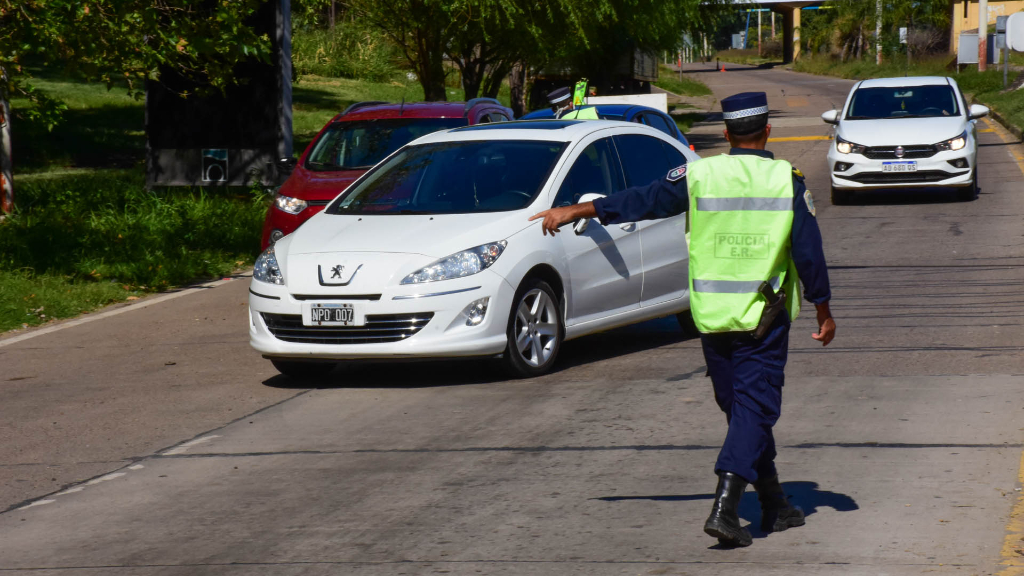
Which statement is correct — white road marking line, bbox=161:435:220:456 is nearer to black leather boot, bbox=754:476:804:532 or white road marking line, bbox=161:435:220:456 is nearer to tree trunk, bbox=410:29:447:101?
black leather boot, bbox=754:476:804:532

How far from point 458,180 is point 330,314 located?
1494 millimetres

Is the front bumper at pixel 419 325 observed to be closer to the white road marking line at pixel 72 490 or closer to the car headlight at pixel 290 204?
the white road marking line at pixel 72 490

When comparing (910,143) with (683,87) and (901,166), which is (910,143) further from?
(683,87)

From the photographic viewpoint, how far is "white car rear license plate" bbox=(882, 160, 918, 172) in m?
17.3

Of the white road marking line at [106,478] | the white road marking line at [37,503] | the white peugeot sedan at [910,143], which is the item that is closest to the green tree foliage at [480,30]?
the white peugeot sedan at [910,143]

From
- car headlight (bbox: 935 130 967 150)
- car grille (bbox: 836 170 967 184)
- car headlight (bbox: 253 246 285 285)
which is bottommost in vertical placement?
car grille (bbox: 836 170 967 184)

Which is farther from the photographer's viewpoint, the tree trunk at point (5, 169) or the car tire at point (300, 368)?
the tree trunk at point (5, 169)

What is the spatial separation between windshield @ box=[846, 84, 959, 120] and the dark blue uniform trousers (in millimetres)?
14211

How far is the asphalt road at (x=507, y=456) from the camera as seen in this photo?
16.4 feet

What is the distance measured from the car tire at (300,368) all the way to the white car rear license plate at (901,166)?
1064cm

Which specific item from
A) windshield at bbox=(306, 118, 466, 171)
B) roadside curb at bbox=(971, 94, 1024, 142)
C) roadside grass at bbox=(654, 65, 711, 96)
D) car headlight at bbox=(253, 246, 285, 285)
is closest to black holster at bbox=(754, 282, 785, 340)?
car headlight at bbox=(253, 246, 285, 285)

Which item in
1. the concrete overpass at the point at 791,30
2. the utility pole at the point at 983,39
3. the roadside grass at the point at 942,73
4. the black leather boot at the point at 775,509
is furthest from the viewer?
the concrete overpass at the point at 791,30

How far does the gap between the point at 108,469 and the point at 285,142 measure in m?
11.3

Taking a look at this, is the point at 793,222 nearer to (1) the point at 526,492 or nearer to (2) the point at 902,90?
(1) the point at 526,492
